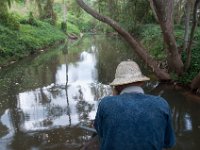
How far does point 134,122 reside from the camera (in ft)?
9.19

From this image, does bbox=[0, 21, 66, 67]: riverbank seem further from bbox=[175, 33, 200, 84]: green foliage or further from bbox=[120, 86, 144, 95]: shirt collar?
bbox=[120, 86, 144, 95]: shirt collar

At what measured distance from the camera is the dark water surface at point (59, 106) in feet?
25.7

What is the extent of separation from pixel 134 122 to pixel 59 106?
786 cm

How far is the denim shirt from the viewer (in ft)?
9.20

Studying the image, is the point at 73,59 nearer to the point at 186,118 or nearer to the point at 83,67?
the point at 83,67

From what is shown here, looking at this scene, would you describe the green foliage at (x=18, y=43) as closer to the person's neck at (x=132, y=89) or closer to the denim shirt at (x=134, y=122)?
the person's neck at (x=132, y=89)

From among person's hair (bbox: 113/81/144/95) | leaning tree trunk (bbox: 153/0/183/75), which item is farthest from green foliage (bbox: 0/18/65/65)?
person's hair (bbox: 113/81/144/95)

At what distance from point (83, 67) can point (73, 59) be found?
362cm

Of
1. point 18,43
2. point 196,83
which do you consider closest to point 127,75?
point 196,83

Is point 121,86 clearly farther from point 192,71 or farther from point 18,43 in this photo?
point 18,43

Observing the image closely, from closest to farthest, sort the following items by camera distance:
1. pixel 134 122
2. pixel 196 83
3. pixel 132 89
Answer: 1. pixel 134 122
2. pixel 132 89
3. pixel 196 83

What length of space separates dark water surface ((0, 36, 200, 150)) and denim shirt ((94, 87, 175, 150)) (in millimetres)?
4529

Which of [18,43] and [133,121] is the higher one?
[133,121]

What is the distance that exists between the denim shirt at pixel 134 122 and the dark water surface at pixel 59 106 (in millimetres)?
4529
